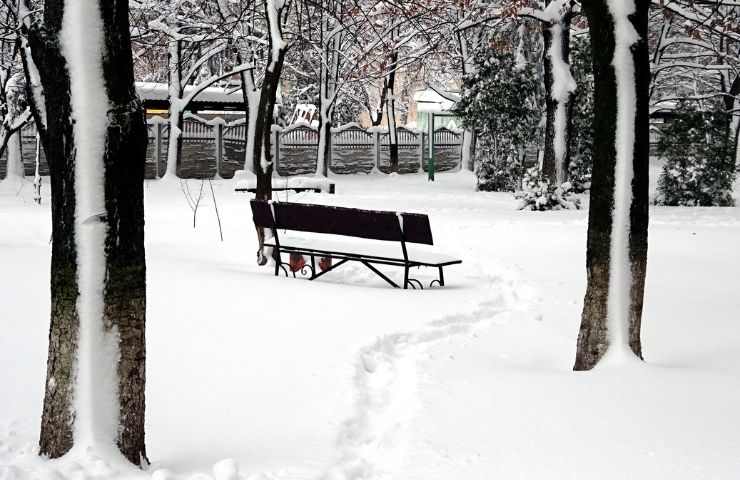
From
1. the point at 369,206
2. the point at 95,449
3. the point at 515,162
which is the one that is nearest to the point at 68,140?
the point at 95,449

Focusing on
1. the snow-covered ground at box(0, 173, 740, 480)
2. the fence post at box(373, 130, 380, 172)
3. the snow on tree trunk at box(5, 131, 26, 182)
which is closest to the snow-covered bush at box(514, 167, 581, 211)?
the snow-covered ground at box(0, 173, 740, 480)

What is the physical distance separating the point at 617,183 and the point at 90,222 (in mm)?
3905

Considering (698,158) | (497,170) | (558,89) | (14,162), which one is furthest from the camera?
(14,162)

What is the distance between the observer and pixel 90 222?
15.3 feet

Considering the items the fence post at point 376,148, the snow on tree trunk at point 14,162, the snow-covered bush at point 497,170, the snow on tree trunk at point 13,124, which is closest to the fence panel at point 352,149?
the fence post at point 376,148

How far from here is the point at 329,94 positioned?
34250mm

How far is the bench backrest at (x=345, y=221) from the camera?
11.0 meters

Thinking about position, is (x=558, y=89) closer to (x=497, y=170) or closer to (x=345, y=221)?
(x=497, y=170)

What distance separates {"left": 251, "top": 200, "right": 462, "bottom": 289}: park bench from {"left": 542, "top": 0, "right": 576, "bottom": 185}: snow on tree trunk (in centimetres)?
942

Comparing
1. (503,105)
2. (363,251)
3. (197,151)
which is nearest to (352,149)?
(197,151)

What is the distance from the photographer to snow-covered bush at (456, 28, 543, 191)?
26672mm

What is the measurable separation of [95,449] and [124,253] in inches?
35.5

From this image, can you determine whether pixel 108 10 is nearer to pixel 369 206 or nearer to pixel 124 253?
pixel 124 253

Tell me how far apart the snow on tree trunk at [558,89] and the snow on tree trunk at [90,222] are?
1656cm
